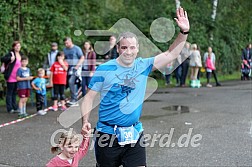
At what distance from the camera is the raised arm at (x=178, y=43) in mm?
4175

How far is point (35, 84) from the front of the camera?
35.6ft

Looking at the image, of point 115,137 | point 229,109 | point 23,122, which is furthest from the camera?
point 229,109

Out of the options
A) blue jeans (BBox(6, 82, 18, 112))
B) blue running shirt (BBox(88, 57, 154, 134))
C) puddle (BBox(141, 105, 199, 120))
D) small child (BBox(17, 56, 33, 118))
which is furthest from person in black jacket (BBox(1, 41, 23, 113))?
blue running shirt (BBox(88, 57, 154, 134))

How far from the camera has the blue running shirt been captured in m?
4.36

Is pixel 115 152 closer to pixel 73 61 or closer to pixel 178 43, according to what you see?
pixel 178 43

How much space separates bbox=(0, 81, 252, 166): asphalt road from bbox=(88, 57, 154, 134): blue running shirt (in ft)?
7.65

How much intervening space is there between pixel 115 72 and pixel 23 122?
5873mm

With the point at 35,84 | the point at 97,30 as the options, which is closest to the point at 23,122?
the point at 35,84

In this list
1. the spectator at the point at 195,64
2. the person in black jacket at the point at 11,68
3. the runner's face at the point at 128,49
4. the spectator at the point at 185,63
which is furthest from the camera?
the spectator at the point at 185,63

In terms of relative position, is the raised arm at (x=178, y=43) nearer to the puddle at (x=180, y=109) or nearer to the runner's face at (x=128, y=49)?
the runner's face at (x=128, y=49)

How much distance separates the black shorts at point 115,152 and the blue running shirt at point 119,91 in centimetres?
9

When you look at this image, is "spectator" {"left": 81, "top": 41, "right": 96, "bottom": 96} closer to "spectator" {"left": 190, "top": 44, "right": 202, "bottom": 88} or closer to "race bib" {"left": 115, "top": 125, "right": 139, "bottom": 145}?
"spectator" {"left": 190, "top": 44, "right": 202, "bottom": 88}

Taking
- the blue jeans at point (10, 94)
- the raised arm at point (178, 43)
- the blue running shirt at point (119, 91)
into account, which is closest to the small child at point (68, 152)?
the blue running shirt at point (119, 91)

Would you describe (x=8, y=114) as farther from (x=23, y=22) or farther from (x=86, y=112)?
(x=86, y=112)
